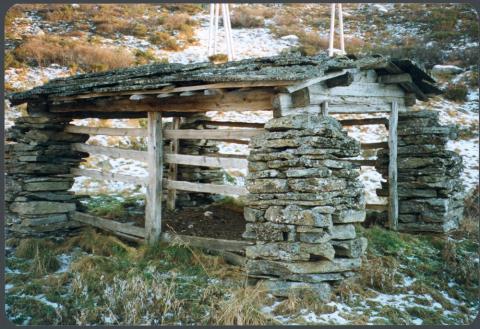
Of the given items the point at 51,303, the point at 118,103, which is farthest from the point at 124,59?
the point at 51,303

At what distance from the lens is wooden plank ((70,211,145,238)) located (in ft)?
27.3

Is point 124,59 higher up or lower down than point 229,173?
higher up

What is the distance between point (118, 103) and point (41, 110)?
194 cm

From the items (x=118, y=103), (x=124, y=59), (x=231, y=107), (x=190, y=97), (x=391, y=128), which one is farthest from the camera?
(x=124, y=59)

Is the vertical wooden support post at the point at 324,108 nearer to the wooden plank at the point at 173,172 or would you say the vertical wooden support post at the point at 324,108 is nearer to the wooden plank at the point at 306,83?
the wooden plank at the point at 306,83

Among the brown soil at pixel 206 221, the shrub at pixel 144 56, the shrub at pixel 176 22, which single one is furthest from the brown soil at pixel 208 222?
the shrub at pixel 176 22

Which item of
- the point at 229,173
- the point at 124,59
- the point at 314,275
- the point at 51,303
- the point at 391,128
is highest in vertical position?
the point at 124,59

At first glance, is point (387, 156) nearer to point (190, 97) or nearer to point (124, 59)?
point (190, 97)

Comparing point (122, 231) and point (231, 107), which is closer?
point (231, 107)

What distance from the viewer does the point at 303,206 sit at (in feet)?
19.2

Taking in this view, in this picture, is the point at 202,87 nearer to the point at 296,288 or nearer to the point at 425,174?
the point at 296,288

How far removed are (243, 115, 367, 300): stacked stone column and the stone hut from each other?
0.01 m

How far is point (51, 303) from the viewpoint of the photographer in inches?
237

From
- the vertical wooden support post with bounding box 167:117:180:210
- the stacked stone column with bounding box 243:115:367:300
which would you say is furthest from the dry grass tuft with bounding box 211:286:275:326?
the vertical wooden support post with bounding box 167:117:180:210
